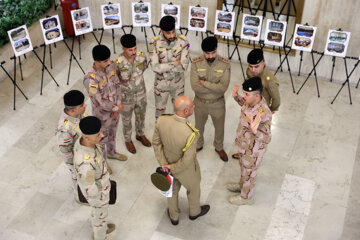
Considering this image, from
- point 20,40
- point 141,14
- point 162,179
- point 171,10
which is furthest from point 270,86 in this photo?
point 20,40

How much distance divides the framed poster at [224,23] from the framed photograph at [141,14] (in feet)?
3.76

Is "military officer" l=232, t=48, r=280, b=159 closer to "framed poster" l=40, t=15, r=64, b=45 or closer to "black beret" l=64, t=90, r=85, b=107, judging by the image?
"black beret" l=64, t=90, r=85, b=107

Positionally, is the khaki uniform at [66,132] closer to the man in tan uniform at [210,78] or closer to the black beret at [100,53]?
the black beret at [100,53]

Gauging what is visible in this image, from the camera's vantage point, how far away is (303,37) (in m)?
6.63

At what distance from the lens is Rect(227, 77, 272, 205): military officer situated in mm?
4449

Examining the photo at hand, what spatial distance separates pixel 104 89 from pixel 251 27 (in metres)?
2.86

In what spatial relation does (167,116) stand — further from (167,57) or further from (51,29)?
(51,29)

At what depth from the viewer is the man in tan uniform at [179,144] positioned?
4156 mm

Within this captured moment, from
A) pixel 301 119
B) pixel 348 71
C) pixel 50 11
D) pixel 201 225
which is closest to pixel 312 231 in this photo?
pixel 201 225

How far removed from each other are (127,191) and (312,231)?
2.31 metres

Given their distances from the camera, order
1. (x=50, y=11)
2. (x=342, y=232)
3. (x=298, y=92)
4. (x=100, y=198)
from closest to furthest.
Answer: (x=100, y=198), (x=342, y=232), (x=298, y=92), (x=50, y=11)

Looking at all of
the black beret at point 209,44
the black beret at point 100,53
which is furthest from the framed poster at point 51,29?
the black beret at point 209,44

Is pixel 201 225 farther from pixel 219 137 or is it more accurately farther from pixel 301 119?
pixel 301 119

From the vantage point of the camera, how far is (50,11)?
324 inches
